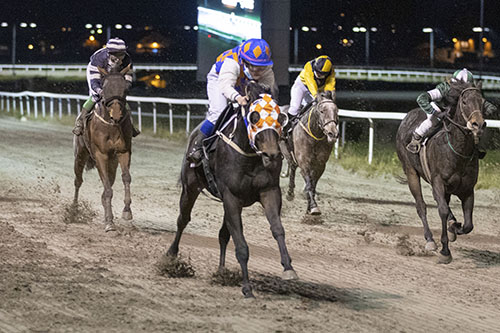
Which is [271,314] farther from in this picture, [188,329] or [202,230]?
[202,230]

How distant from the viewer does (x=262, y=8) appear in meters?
19.2

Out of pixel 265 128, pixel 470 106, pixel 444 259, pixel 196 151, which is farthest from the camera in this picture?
pixel 444 259

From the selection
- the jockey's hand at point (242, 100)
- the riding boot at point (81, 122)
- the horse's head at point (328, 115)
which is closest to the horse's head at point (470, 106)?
the horse's head at point (328, 115)

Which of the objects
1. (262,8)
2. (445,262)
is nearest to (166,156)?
(262,8)

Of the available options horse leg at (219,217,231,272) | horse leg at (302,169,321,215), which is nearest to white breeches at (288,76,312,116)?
horse leg at (302,169,321,215)

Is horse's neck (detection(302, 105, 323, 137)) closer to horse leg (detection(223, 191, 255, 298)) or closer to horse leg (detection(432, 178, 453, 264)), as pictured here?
horse leg (detection(432, 178, 453, 264))

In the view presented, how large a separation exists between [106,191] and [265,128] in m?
3.54

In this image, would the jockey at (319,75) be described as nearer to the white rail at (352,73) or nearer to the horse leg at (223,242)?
the horse leg at (223,242)

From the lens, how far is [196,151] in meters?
6.23

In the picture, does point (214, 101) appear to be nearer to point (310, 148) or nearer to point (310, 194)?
point (310, 194)

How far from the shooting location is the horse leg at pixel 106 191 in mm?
8218

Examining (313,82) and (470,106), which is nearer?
(470,106)

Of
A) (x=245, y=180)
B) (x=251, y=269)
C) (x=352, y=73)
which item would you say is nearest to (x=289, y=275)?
(x=245, y=180)

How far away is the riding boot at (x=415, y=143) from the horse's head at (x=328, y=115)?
0.87 meters
